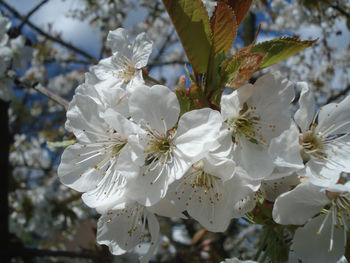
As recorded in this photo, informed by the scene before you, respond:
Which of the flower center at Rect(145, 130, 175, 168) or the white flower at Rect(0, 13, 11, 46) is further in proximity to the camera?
the white flower at Rect(0, 13, 11, 46)

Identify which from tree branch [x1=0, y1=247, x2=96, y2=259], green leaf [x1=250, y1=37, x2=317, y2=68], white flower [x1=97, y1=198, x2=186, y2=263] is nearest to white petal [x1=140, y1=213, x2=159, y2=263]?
white flower [x1=97, y1=198, x2=186, y2=263]

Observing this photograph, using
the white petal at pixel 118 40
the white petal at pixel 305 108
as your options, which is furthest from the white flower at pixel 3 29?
the white petal at pixel 305 108

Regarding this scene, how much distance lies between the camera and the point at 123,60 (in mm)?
1358

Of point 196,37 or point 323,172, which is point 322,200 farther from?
point 196,37

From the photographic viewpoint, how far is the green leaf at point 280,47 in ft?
3.10

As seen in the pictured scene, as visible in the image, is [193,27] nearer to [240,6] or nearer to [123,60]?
[240,6]

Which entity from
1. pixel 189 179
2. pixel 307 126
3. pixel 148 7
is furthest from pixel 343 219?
pixel 148 7

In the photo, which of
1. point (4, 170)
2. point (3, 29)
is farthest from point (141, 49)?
point (4, 170)

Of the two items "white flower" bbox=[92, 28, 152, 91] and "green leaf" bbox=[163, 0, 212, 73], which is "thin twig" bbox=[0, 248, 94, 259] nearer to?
"white flower" bbox=[92, 28, 152, 91]

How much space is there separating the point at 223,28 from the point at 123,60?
0.54 m

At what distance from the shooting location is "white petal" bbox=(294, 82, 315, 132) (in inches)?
39.0

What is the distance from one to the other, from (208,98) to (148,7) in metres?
3.75

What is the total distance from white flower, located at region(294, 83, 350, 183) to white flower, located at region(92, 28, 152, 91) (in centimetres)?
67

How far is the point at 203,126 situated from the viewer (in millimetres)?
900
